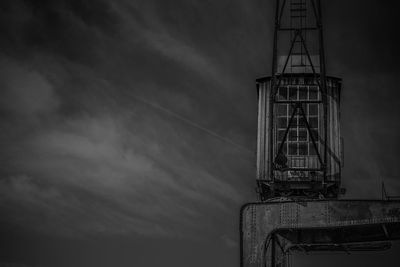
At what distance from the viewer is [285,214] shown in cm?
944

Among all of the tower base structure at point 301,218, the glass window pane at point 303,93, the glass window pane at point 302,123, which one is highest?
the glass window pane at point 303,93

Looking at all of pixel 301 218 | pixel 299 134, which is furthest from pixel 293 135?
pixel 301 218

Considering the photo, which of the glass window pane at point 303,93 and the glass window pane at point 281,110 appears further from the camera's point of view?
the glass window pane at point 303,93

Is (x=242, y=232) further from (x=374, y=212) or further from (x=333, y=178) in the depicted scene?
(x=333, y=178)

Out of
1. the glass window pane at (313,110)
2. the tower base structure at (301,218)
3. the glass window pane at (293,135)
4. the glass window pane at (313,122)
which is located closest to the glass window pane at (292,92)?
the glass window pane at (313,110)

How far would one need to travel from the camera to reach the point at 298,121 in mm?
19516

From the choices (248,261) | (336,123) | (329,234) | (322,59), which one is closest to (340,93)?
(336,123)

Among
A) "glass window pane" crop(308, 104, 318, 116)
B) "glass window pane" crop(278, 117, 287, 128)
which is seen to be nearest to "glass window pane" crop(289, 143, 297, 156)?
"glass window pane" crop(278, 117, 287, 128)

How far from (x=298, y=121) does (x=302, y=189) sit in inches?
117

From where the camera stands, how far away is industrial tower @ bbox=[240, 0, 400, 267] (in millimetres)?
9234

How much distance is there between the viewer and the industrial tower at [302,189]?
30.3 ft

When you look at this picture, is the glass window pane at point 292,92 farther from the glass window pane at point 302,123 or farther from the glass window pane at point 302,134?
the glass window pane at point 302,134

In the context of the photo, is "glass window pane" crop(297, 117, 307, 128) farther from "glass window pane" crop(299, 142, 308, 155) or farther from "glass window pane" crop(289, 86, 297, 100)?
"glass window pane" crop(289, 86, 297, 100)

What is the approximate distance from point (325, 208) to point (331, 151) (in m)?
10.4
